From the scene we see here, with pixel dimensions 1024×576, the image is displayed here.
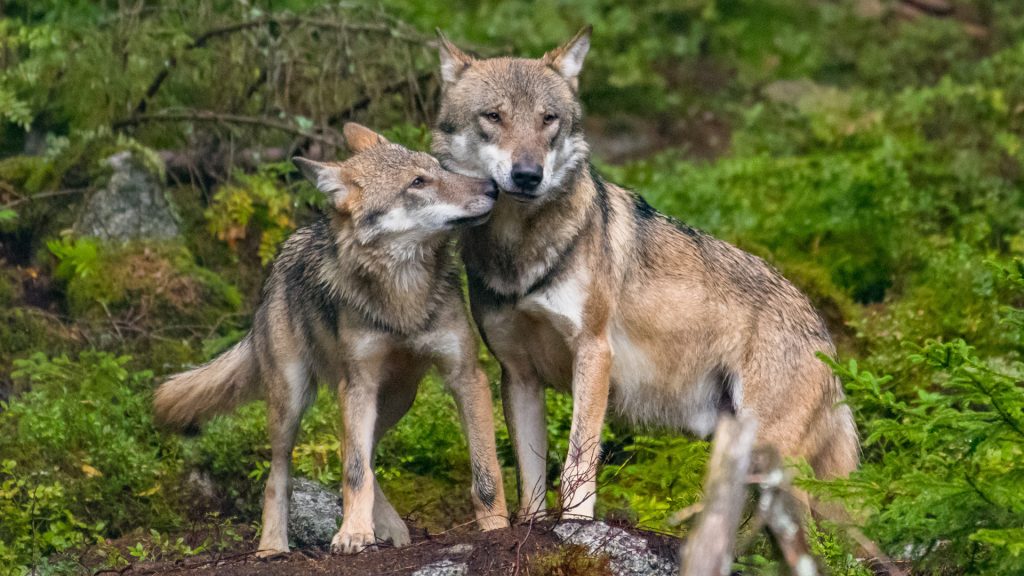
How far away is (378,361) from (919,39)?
33.1 feet

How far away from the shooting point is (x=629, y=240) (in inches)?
309

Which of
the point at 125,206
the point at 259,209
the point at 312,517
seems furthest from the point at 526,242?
the point at 125,206

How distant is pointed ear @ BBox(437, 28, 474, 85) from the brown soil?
2488mm

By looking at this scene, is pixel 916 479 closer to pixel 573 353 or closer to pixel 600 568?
pixel 600 568

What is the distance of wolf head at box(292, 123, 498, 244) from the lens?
278 inches

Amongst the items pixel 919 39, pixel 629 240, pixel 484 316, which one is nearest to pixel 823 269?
pixel 629 240

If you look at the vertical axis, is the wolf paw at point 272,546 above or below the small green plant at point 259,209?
below

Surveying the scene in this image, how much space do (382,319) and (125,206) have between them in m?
4.11

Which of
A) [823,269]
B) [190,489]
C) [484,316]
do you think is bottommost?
[190,489]

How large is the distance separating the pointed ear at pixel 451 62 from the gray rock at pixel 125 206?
368 cm

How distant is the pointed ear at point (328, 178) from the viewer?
7242 mm

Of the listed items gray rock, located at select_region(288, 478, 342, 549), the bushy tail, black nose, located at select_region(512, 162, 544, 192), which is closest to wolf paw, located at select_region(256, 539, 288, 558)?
gray rock, located at select_region(288, 478, 342, 549)

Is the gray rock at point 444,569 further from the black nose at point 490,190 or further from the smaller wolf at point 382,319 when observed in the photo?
the black nose at point 490,190

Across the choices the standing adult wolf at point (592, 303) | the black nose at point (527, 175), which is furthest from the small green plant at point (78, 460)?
the black nose at point (527, 175)
